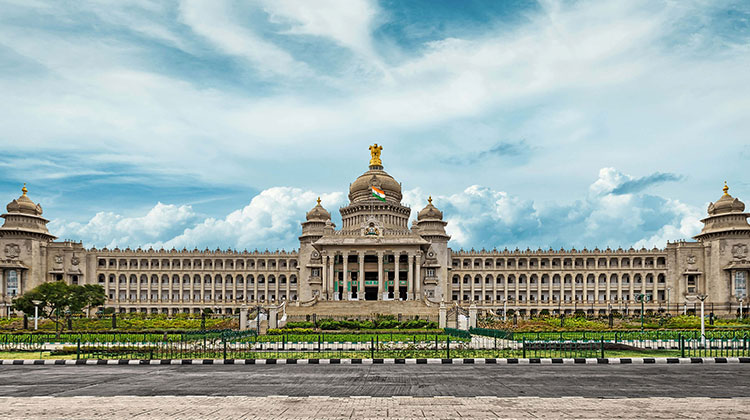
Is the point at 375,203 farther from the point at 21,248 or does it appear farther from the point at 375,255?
the point at 21,248

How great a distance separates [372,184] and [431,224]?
1197 cm

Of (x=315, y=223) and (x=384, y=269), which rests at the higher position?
(x=315, y=223)

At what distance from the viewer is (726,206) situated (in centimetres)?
10069

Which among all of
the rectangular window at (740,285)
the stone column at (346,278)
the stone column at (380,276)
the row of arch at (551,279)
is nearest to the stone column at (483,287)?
the row of arch at (551,279)

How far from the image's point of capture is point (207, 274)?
117 meters

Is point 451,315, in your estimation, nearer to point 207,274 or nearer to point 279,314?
point 279,314

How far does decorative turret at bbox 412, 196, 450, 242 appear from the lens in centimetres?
10998

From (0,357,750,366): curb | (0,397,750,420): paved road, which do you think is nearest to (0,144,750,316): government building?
(0,357,750,366): curb

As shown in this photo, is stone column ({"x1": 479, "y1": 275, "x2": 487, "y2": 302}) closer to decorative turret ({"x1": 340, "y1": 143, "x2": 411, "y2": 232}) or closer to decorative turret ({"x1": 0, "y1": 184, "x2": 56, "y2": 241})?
decorative turret ({"x1": 340, "y1": 143, "x2": 411, "y2": 232})

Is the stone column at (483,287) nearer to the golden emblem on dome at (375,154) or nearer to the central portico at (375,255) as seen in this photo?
the central portico at (375,255)

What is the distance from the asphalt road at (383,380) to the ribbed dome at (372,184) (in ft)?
280

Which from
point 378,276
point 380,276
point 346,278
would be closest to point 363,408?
point 380,276

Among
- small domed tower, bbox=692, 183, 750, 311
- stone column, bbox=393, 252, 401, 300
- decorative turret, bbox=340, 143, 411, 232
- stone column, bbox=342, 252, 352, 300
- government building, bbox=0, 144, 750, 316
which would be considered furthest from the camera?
decorative turret, bbox=340, 143, 411, 232

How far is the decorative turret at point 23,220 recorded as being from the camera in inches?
4033
